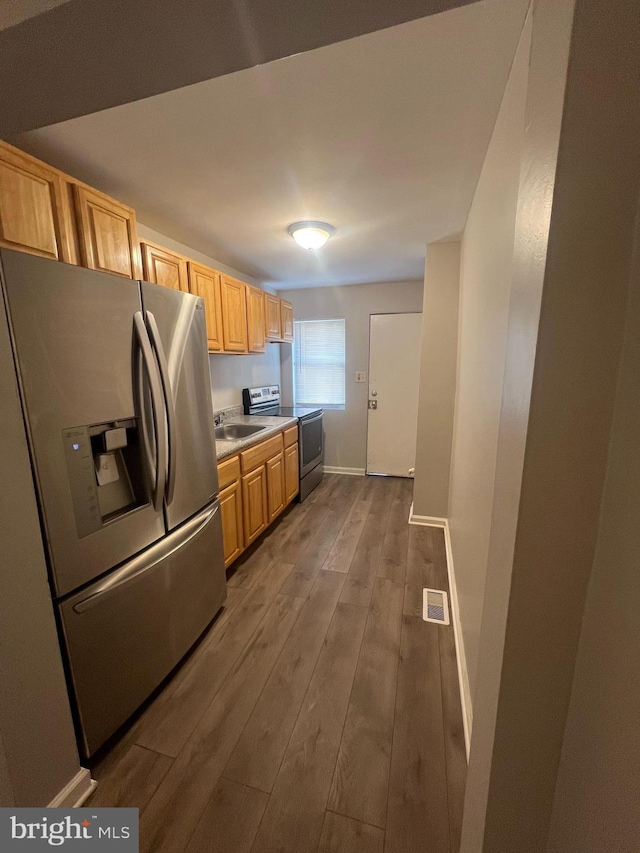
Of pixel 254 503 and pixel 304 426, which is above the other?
pixel 304 426

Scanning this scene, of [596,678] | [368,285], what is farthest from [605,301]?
[368,285]

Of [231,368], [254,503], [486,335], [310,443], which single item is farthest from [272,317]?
[486,335]

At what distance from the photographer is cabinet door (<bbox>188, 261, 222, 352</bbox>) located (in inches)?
91.6

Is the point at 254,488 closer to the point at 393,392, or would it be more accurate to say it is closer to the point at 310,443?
the point at 310,443

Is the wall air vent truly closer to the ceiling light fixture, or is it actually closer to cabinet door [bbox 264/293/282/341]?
the ceiling light fixture

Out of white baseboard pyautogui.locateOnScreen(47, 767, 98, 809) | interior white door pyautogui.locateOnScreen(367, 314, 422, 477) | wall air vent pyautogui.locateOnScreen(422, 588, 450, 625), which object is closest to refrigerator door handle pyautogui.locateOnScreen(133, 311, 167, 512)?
white baseboard pyautogui.locateOnScreen(47, 767, 98, 809)

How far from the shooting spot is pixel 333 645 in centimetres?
174

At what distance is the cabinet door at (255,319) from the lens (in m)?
3.03

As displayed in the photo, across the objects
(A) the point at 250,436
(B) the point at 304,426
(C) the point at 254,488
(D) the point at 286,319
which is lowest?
(C) the point at 254,488

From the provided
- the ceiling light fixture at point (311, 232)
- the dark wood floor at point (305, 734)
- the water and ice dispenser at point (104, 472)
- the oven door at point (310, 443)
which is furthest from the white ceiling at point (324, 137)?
the dark wood floor at point (305, 734)

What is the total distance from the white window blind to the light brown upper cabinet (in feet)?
10.4

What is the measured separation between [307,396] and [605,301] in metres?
4.16

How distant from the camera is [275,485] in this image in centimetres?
295

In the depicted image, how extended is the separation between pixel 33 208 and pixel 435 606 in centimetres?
277
